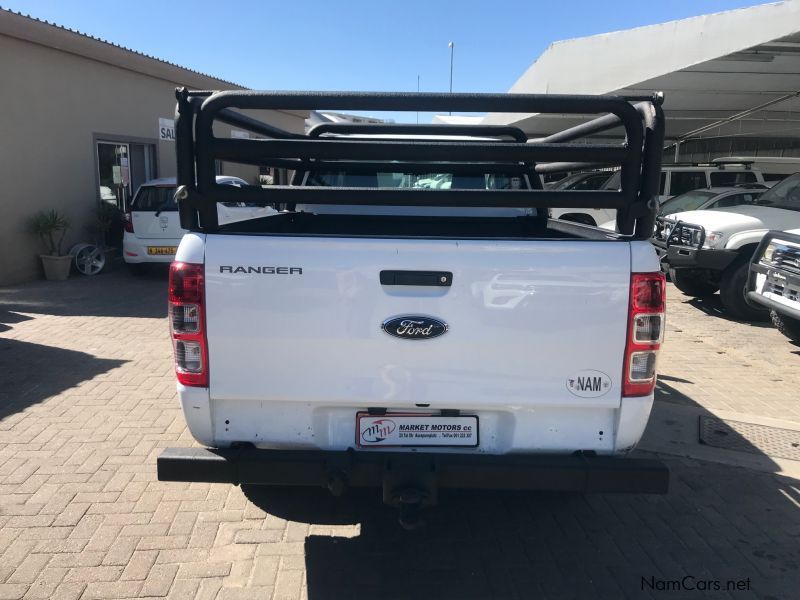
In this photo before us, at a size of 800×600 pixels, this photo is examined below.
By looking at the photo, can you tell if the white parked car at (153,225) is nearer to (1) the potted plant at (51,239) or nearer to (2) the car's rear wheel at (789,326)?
(1) the potted plant at (51,239)

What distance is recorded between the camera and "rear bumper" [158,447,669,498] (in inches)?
108

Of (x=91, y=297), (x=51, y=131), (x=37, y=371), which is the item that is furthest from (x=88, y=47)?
(x=37, y=371)

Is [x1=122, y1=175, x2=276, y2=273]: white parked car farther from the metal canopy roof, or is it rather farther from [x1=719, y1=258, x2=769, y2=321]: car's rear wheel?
the metal canopy roof

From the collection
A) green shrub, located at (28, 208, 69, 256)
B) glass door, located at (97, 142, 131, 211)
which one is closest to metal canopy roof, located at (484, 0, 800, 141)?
glass door, located at (97, 142, 131, 211)

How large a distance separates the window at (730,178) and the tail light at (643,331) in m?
12.9

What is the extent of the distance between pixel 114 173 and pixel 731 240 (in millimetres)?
11450

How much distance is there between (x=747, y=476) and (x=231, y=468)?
10.9 ft

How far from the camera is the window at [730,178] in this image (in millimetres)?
14116

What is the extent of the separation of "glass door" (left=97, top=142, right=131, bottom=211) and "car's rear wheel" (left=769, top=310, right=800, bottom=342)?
459 inches

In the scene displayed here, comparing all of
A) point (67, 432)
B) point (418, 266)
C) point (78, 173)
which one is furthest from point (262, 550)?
point (78, 173)

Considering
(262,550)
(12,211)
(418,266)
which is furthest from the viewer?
(12,211)

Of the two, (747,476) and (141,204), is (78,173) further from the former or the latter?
(747,476)

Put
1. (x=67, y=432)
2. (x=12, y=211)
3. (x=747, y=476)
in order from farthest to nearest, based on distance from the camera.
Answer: (x=12, y=211), (x=67, y=432), (x=747, y=476)

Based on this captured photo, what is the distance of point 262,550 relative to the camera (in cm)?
325
